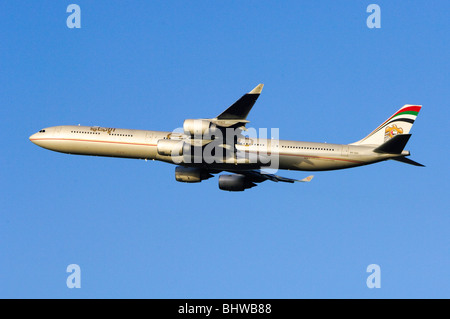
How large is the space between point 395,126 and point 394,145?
5524mm

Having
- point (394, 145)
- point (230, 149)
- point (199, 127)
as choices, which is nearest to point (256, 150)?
point (230, 149)

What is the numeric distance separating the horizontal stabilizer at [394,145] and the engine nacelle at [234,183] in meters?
12.4

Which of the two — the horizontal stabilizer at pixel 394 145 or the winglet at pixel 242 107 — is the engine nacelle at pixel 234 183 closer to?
the winglet at pixel 242 107

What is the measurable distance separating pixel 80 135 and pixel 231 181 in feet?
47.3

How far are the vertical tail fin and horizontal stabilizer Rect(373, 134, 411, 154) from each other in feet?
11.5

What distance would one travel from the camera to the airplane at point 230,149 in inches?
2041

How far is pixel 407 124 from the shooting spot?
56250mm

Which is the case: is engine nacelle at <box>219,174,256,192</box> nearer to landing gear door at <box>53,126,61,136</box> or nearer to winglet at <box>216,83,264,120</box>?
winglet at <box>216,83,264,120</box>

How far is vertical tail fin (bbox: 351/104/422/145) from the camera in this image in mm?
56219

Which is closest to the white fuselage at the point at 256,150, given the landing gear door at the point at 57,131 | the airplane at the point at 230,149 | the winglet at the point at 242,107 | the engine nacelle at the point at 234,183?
the airplane at the point at 230,149

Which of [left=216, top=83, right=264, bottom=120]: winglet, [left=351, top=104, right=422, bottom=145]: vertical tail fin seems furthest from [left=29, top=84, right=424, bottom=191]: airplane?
[left=216, top=83, right=264, bottom=120]: winglet

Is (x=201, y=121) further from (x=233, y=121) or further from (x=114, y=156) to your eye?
(x=114, y=156)
